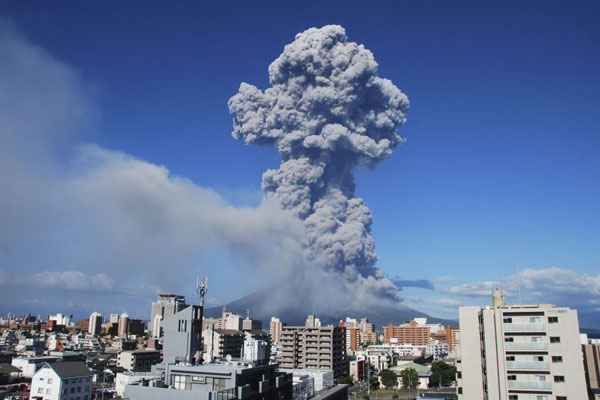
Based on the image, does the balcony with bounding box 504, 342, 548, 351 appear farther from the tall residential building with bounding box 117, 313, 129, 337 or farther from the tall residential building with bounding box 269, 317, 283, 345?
the tall residential building with bounding box 117, 313, 129, 337

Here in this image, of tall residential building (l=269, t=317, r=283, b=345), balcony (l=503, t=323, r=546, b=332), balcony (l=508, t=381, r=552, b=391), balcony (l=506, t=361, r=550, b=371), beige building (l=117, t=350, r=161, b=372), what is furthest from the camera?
tall residential building (l=269, t=317, r=283, b=345)

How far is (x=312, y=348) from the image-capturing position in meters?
83.6

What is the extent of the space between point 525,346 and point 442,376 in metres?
54.6

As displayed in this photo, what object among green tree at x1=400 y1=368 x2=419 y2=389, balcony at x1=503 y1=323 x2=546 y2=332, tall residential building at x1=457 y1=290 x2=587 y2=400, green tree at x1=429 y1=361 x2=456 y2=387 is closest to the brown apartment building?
green tree at x1=400 y1=368 x2=419 y2=389

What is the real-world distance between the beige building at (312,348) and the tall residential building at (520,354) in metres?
54.3

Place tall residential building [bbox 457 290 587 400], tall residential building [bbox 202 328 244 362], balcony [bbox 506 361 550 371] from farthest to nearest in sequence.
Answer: tall residential building [bbox 202 328 244 362] < balcony [bbox 506 361 550 371] < tall residential building [bbox 457 290 587 400]

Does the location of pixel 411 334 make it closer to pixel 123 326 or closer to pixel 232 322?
pixel 232 322

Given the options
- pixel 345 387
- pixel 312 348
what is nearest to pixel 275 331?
pixel 312 348

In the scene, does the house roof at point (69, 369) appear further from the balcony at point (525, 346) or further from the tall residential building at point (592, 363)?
the tall residential building at point (592, 363)

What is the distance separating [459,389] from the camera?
98.8ft

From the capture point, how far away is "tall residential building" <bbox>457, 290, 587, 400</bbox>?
1097 inches

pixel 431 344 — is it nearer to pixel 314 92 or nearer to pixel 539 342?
pixel 314 92

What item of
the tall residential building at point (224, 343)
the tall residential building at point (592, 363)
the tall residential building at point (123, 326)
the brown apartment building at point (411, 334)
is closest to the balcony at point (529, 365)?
the tall residential building at point (592, 363)

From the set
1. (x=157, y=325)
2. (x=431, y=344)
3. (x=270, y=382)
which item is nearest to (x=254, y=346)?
(x=270, y=382)
